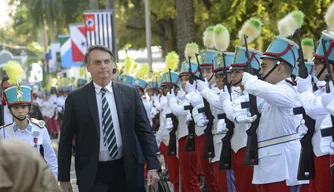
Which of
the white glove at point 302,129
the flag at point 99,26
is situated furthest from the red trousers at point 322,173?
the flag at point 99,26

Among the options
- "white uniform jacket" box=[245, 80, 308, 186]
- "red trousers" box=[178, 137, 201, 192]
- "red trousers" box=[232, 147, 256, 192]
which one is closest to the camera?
"white uniform jacket" box=[245, 80, 308, 186]

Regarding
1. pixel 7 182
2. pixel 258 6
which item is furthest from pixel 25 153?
pixel 258 6

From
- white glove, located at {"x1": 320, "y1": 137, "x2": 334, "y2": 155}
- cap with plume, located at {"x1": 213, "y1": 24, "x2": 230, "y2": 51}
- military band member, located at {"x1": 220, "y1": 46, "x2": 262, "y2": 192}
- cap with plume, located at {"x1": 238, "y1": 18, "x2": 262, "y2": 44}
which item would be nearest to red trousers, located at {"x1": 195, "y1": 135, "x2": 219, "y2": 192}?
cap with plume, located at {"x1": 213, "y1": 24, "x2": 230, "y2": 51}

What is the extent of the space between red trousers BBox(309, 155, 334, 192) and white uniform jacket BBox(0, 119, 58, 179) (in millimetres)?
2649

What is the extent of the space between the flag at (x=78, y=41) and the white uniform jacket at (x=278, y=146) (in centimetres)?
2267

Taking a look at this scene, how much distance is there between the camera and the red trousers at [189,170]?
1169cm

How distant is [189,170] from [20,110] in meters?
3.90

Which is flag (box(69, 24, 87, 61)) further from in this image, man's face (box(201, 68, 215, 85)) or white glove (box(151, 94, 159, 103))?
man's face (box(201, 68, 215, 85))

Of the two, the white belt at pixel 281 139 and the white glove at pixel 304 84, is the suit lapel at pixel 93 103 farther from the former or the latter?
the white glove at pixel 304 84

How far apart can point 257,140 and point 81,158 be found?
1684 millimetres

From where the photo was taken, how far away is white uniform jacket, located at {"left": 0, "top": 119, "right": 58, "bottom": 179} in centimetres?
815

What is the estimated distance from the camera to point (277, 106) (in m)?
7.38

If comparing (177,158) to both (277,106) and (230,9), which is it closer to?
(277,106)

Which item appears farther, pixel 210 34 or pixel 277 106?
pixel 210 34
